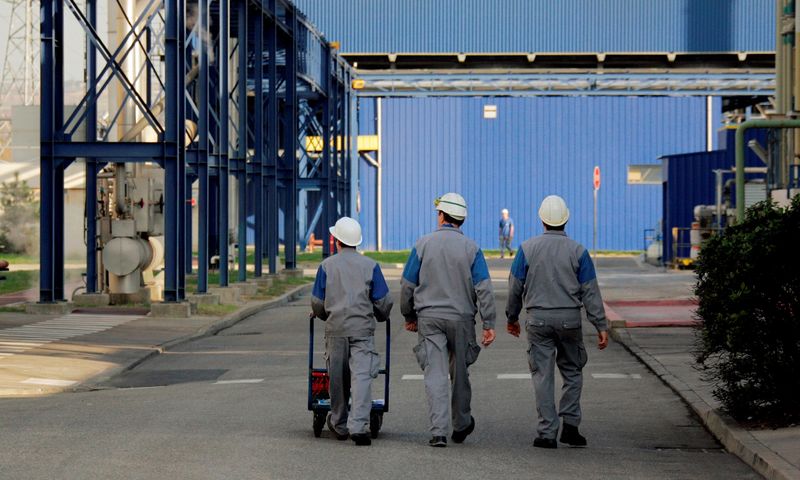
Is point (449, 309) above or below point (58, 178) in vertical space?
below

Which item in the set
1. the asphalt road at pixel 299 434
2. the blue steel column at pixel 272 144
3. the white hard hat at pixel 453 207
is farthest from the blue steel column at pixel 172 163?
the white hard hat at pixel 453 207

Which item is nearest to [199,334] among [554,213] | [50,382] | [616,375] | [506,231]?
[50,382]

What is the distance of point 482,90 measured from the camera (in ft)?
203

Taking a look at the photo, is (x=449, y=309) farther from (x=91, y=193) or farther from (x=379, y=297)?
(x=91, y=193)

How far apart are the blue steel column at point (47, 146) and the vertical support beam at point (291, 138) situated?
13.4 metres

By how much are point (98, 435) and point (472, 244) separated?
3201 millimetres

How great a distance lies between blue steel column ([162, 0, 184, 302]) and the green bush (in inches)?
577

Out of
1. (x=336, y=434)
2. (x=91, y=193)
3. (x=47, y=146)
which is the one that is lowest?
(x=336, y=434)

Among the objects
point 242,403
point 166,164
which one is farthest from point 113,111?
point 242,403

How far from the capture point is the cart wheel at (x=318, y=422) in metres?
10.7

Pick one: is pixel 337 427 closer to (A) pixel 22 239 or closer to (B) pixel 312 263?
(B) pixel 312 263

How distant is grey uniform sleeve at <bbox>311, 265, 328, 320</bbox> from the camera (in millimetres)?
10688

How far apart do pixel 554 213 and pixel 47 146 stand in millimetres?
15735

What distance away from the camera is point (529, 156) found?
6028cm
